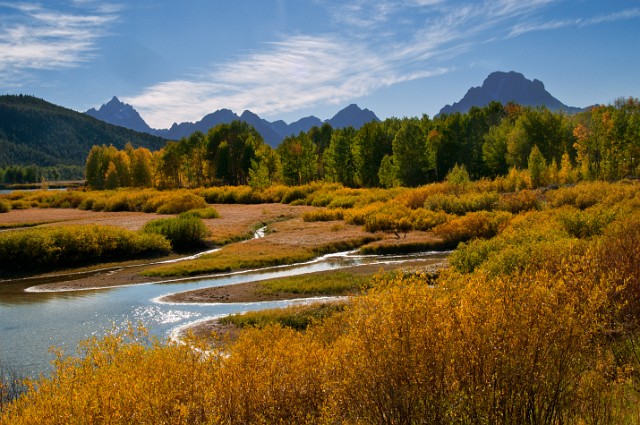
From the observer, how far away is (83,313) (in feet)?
78.3

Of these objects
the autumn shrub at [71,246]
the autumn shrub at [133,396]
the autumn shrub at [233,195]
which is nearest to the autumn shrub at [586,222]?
the autumn shrub at [133,396]

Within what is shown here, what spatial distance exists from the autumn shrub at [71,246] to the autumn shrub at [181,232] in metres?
1.82

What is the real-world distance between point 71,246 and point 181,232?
982 centimetres

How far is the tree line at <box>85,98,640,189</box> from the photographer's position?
70188mm

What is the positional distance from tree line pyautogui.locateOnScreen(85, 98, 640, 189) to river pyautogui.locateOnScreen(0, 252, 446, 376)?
50.3 meters

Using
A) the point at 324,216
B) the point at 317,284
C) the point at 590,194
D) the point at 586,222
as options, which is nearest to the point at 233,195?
the point at 324,216

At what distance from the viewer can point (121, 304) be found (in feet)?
84.8

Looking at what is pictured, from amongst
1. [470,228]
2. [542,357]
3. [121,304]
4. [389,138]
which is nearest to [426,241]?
[470,228]

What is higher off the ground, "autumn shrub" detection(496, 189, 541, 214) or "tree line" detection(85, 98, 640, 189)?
"tree line" detection(85, 98, 640, 189)

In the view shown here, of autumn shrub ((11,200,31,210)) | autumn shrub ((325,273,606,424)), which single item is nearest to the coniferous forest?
autumn shrub ((325,273,606,424))

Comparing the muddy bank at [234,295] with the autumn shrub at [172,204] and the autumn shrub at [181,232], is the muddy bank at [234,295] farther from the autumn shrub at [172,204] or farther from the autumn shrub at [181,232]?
the autumn shrub at [172,204]

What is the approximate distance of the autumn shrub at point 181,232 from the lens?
4500 centimetres

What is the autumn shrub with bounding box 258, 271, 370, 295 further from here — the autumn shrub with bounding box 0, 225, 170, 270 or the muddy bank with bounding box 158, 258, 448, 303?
the autumn shrub with bounding box 0, 225, 170, 270

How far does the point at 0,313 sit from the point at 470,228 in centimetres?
3627
